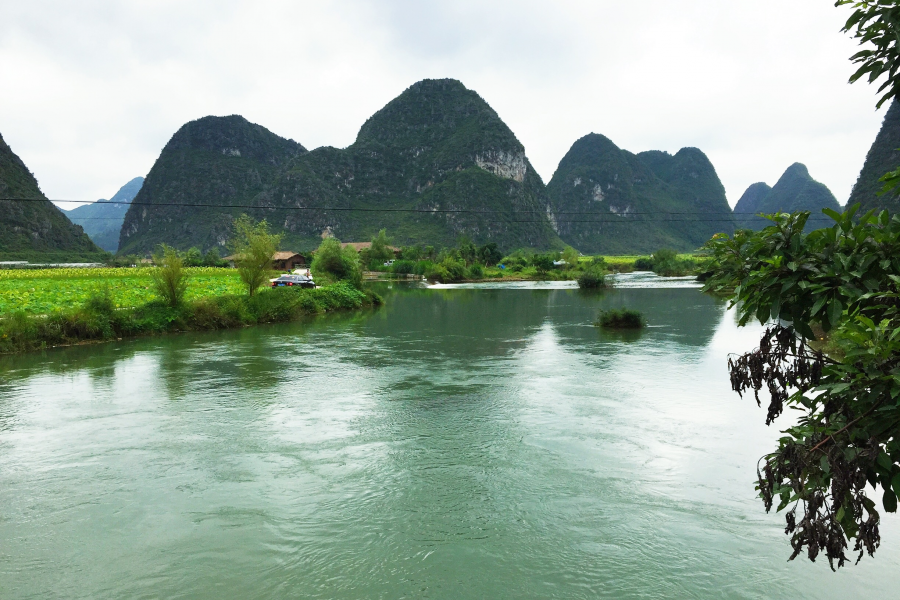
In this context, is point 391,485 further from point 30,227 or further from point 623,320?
point 30,227

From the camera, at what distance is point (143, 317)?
23625 millimetres

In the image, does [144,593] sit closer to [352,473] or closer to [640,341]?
[352,473]

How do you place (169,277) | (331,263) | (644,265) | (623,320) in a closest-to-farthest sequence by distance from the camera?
1. (169,277)
2. (623,320)
3. (331,263)
4. (644,265)

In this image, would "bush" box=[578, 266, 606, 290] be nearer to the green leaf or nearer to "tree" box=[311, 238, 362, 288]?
"tree" box=[311, 238, 362, 288]

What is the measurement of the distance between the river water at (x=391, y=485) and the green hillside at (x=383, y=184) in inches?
4430

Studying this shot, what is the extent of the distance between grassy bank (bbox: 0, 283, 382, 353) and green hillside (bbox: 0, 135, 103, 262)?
71869 mm

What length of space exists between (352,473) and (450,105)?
189515mm

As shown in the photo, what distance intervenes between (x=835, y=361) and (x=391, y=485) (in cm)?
675

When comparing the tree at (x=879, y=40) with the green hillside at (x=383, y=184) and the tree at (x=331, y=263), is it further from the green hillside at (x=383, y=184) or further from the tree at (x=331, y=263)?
the green hillside at (x=383, y=184)

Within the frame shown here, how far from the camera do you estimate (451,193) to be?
150 meters

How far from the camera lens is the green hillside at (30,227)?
88.8 m

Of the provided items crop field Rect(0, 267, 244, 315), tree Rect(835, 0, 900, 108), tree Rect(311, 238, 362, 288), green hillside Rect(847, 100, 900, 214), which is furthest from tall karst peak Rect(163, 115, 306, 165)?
tree Rect(835, 0, 900, 108)

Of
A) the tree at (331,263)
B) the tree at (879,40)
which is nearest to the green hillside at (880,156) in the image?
the tree at (331,263)

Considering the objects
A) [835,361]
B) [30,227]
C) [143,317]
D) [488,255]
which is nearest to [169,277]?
[143,317]
